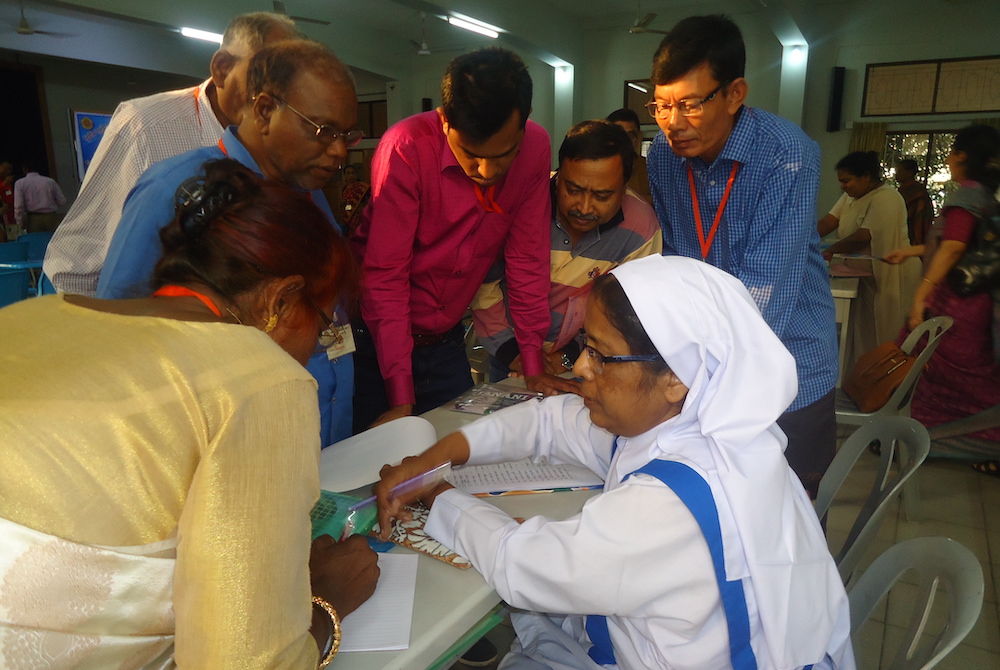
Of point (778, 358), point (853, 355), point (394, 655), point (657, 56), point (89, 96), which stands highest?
point (89, 96)

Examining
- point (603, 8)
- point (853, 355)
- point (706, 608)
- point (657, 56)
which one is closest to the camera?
point (706, 608)

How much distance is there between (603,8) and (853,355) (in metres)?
7.66

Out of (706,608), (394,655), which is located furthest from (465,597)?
(706,608)

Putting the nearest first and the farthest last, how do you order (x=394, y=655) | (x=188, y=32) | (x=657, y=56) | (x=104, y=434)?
(x=104, y=434) < (x=394, y=655) < (x=657, y=56) < (x=188, y=32)

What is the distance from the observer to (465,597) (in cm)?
109

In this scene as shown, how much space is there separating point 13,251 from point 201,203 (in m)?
5.54

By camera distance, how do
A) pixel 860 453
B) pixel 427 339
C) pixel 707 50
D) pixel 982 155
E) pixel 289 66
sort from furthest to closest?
1. pixel 982 155
2. pixel 427 339
3. pixel 707 50
4. pixel 860 453
5. pixel 289 66

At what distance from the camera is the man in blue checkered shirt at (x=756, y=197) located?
6.16 ft

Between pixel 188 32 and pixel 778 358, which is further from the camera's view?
pixel 188 32

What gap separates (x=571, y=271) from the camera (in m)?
2.41

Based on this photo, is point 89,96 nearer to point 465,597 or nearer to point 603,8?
point 603,8

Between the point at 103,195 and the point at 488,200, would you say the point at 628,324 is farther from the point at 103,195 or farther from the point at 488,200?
the point at 103,195

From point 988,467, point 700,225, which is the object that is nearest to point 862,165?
point 988,467

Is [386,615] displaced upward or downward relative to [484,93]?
downward
